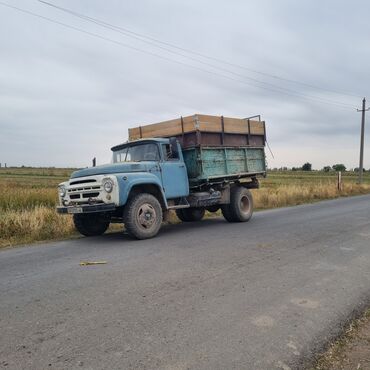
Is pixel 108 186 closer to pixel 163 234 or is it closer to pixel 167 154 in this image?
pixel 163 234

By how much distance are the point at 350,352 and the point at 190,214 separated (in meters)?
9.12

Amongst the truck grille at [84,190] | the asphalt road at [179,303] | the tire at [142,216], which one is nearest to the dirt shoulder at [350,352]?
the asphalt road at [179,303]

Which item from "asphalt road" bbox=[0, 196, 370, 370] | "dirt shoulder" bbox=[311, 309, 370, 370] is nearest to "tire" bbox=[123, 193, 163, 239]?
"asphalt road" bbox=[0, 196, 370, 370]

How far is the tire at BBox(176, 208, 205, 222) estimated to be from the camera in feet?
Result: 40.4

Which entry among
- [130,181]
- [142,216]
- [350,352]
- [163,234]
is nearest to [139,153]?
[130,181]

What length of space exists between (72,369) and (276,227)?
25.9 ft

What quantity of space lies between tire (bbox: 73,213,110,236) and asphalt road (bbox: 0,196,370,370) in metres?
1.60

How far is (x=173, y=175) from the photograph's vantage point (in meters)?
9.94

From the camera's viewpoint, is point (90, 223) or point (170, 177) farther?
point (170, 177)

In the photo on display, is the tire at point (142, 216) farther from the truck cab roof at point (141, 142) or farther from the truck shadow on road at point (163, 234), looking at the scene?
the truck cab roof at point (141, 142)

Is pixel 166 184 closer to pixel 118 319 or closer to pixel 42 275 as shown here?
pixel 42 275

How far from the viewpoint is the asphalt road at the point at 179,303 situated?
3150 mm

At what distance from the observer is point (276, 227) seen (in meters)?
10.1

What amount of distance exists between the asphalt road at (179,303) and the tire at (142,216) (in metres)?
0.66
